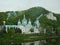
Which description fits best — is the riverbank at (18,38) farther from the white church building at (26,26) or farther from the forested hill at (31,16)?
the forested hill at (31,16)

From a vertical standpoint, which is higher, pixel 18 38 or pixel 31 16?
pixel 31 16

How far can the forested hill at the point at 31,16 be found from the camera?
248 cm

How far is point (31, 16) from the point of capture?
259 cm

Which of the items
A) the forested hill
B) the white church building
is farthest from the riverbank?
the forested hill

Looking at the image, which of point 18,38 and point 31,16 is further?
point 31,16

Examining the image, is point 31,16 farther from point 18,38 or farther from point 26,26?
point 18,38

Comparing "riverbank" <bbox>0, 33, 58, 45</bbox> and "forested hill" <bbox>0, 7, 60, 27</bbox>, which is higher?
"forested hill" <bbox>0, 7, 60, 27</bbox>

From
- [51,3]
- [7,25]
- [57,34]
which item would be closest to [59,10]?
[51,3]

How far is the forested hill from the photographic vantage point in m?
2.48

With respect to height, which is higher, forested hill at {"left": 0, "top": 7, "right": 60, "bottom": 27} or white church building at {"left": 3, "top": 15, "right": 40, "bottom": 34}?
forested hill at {"left": 0, "top": 7, "right": 60, "bottom": 27}

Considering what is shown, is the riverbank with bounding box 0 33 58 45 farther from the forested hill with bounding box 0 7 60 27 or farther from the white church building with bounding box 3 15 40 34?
the forested hill with bounding box 0 7 60 27

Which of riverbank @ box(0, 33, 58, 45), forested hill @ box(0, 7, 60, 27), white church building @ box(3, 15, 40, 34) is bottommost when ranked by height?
riverbank @ box(0, 33, 58, 45)

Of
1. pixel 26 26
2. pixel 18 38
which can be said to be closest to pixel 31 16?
pixel 26 26

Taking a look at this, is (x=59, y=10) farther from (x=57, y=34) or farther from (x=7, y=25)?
(x=7, y=25)
